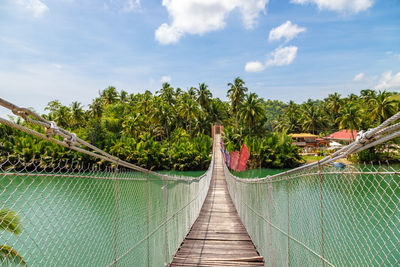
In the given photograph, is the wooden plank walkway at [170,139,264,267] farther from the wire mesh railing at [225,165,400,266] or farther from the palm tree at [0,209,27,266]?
the palm tree at [0,209,27,266]

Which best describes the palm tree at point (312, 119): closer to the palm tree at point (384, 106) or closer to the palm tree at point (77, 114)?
the palm tree at point (384, 106)

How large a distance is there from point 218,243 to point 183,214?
95 centimetres

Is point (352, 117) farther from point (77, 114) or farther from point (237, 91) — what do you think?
point (77, 114)

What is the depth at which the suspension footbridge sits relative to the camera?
1.45m

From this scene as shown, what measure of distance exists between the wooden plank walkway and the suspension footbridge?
0.02 m

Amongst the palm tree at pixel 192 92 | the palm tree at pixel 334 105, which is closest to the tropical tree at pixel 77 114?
the palm tree at pixel 192 92

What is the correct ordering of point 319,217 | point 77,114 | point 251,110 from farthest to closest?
point 77,114 < point 251,110 < point 319,217

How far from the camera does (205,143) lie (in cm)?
3083

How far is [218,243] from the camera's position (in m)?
5.14

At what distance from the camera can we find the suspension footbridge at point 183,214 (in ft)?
4.75

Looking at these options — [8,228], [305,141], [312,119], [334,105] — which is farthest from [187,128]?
[8,228]

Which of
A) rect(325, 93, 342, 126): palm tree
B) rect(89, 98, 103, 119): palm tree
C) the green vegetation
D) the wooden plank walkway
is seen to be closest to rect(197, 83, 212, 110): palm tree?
the green vegetation

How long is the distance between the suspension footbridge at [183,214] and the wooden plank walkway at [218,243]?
20mm

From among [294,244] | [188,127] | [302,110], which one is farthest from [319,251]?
[302,110]
